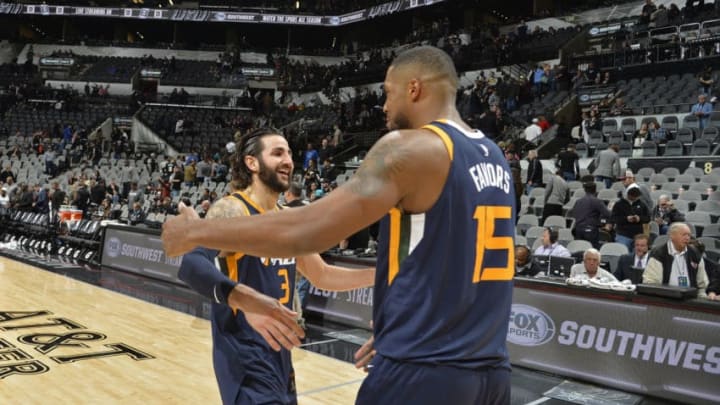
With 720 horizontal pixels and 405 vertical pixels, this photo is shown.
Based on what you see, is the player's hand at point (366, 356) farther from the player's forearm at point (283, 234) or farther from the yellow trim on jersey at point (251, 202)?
the yellow trim on jersey at point (251, 202)

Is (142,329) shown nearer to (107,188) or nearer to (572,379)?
(572,379)

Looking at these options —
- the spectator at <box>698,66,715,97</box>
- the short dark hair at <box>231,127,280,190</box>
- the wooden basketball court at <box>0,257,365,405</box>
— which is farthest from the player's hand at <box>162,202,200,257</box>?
the spectator at <box>698,66,715,97</box>

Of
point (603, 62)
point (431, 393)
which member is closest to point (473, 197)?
point (431, 393)

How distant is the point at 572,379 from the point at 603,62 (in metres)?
13.8

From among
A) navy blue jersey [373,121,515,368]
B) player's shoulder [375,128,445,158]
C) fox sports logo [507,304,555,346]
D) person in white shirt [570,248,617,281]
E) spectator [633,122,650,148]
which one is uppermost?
spectator [633,122,650,148]

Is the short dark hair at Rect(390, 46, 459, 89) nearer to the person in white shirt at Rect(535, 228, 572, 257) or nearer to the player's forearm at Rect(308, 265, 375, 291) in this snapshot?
the player's forearm at Rect(308, 265, 375, 291)

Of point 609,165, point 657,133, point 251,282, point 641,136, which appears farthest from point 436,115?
point 641,136

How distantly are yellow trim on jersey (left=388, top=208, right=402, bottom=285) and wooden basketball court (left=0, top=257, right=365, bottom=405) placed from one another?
3698 mm

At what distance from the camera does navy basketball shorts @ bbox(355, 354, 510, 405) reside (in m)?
1.47

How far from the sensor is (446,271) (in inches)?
58.1

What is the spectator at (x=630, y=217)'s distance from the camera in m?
8.05

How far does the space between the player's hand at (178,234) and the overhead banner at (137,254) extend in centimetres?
939

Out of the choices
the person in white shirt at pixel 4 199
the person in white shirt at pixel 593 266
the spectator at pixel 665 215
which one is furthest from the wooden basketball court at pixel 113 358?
the person in white shirt at pixel 4 199

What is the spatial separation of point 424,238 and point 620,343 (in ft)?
15.5
